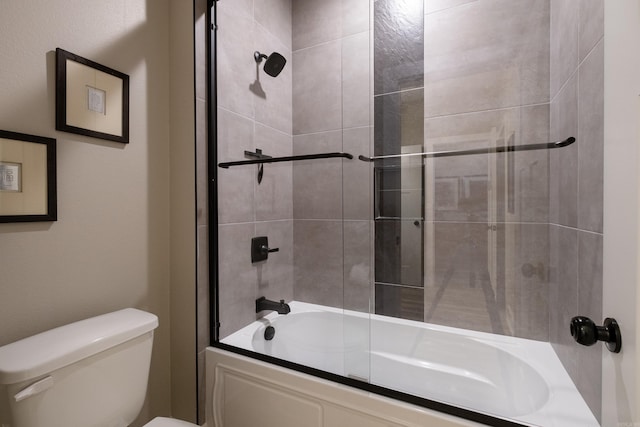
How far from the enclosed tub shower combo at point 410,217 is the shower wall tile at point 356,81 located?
1cm

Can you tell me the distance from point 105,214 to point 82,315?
1.34 ft

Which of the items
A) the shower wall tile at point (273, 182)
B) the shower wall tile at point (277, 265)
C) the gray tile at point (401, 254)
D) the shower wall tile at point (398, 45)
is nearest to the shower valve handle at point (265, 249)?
the shower wall tile at point (277, 265)

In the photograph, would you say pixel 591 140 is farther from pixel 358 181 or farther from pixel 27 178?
pixel 27 178

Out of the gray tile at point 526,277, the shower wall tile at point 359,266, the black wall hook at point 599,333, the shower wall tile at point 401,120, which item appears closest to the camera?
the black wall hook at point 599,333

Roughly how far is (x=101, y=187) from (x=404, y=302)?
5.31 ft

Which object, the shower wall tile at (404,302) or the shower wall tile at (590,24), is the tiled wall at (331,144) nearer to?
the shower wall tile at (404,302)

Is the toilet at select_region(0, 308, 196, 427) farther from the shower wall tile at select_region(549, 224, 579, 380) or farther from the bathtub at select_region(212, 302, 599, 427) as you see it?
the shower wall tile at select_region(549, 224, 579, 380)

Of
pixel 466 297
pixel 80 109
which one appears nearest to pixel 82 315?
pixel 80 109

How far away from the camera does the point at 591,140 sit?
97cm

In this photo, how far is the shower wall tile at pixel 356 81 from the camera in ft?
5.42

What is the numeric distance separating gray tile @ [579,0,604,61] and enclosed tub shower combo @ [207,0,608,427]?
11mm

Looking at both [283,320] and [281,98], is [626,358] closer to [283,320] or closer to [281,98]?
[283,320]

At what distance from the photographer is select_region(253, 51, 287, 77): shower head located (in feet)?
6.08

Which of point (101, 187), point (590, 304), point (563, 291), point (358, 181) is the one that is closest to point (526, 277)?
point (563, 291)
